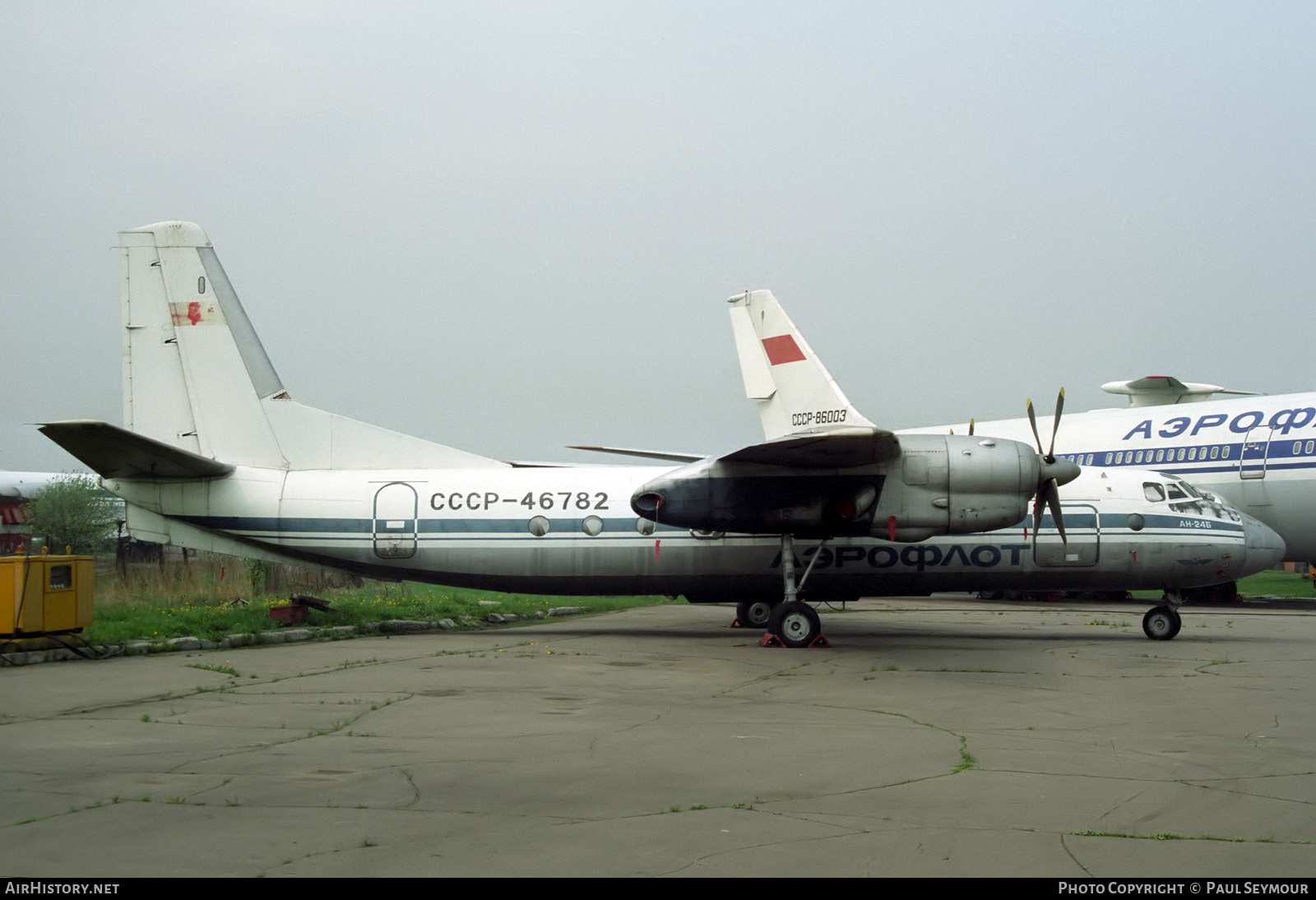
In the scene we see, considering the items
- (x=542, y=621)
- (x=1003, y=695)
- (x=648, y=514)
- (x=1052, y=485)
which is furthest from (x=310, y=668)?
(x=1052, y=485)

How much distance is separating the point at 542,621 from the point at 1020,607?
13.5 meters

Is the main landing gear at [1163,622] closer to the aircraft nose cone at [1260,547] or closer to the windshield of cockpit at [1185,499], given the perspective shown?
the windshield of cockpit at [1185,499]

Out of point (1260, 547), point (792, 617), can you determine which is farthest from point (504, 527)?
point (1260, 547)

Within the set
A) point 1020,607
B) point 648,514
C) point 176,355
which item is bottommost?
point 1020,607

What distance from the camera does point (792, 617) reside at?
17.7 meters

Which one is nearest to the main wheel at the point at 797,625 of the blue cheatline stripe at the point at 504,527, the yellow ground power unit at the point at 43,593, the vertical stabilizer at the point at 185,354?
the blue cheatline stripe at the point at 504,527

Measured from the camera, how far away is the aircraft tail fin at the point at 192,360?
19.3 metres

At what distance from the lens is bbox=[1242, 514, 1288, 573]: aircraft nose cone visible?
63.3 ft

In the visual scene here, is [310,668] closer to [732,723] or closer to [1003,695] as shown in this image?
[732,723]

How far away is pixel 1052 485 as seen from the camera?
17656 millimetres

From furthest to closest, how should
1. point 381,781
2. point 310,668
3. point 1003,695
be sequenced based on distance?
point 310,668 → point 1003,695 → point 381,781

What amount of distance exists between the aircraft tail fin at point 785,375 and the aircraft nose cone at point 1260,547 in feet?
23.5

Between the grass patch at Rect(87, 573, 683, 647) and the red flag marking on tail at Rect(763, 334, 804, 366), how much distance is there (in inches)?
325
